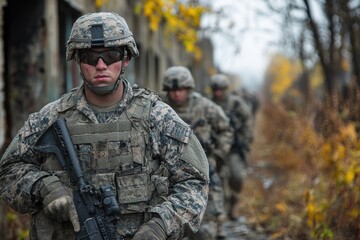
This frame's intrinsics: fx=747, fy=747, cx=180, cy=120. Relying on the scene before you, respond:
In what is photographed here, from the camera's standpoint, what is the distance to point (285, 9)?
493 inches

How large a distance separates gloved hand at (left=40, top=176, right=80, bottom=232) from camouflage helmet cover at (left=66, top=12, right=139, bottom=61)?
2.23 ft

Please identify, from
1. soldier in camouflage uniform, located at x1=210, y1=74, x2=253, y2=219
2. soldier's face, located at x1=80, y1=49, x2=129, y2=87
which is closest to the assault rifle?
soldier's face, located at x1=80, y1=49, x2=129, y2=87

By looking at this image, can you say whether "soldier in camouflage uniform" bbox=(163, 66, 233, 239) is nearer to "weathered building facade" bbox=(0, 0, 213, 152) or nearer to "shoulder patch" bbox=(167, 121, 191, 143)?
"weathered building facade" bbox=(0, 0, 213, 152)

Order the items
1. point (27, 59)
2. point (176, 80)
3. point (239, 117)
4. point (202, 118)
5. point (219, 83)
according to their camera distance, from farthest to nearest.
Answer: point (239, 117)
point (219, 83)
point (27, 59)
point (202, 118)
point (176, 80)

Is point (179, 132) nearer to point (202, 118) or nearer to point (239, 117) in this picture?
point (202, 118)

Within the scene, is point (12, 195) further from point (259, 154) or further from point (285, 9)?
point (259, 154)

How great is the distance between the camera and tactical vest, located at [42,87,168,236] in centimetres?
357

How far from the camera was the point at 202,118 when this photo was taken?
7.38 m

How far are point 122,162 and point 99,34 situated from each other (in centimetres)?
63

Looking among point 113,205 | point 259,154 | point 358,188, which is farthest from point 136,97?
point 259,154

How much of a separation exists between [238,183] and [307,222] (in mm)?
3462

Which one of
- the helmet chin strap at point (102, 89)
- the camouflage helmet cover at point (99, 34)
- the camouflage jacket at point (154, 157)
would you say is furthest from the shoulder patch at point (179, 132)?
the camouflage helmet cover at point (99, 34)

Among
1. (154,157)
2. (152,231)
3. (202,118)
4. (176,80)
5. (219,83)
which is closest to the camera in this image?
(152,231)

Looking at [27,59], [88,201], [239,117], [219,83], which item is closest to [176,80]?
[27,59]
